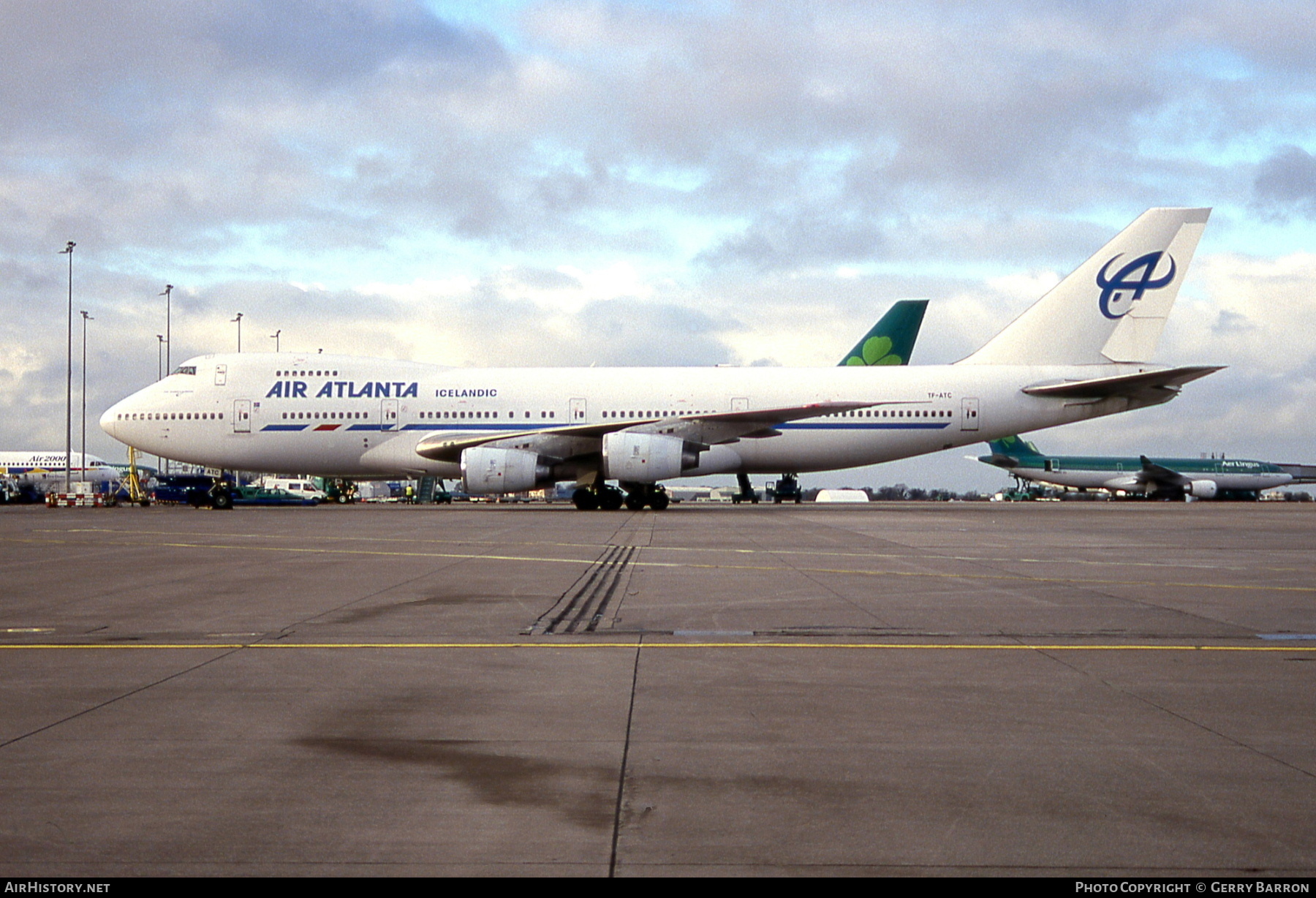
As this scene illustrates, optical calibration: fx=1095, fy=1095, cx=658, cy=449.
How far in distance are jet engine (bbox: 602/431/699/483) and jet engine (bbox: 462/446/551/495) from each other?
85.4 inches

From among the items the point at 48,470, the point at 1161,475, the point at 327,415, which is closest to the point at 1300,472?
the point at 1161,475

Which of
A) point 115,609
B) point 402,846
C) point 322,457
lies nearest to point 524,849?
point 402,846

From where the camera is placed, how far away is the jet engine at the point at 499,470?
103 feet

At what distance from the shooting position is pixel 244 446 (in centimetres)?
3491

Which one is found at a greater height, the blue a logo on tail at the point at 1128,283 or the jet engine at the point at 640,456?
the blue a logo on tail at the point at 1128,283

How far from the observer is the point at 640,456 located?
3095 cm

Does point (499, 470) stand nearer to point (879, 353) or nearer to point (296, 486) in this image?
point (879, 353)

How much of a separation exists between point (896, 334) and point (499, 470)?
19723mm

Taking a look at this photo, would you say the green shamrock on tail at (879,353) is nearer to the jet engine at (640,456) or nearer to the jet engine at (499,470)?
the jet engine at (640,456)

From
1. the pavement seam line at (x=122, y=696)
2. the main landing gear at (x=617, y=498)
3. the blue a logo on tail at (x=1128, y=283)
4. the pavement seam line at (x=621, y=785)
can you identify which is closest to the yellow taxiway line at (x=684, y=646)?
the pavement seam line at (x=122, y=696)

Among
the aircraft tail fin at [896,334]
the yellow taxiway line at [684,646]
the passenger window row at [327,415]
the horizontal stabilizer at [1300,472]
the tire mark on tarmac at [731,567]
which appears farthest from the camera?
the horizontal stabilizer at [1300,472]

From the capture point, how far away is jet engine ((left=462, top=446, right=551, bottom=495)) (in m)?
31.3

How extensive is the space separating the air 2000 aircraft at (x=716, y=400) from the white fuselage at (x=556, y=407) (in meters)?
0.05

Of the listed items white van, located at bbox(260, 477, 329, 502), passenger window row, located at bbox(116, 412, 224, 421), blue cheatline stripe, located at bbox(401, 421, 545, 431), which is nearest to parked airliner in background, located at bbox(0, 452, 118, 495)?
white van, located at bbox(260, 477, 329, 502)
